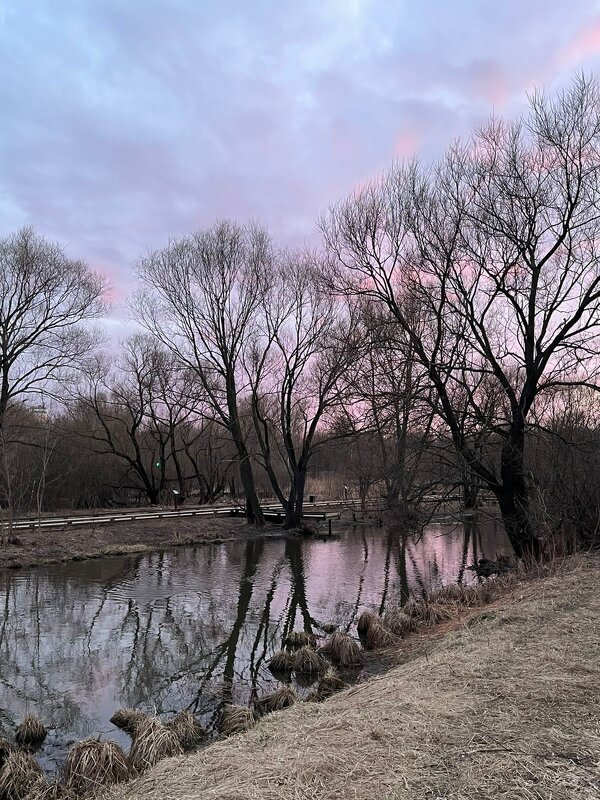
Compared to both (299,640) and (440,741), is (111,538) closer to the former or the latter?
(299,640)

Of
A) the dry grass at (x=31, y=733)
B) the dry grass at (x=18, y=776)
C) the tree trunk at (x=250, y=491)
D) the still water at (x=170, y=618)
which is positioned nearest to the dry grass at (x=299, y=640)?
the still water at (x=170, y=618)

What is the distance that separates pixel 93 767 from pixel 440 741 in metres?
3.66

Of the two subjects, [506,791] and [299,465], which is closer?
[506,791]

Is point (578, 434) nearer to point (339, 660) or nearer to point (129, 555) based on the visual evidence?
point (339, 660)

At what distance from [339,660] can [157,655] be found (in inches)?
132

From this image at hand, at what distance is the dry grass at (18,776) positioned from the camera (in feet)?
18.0

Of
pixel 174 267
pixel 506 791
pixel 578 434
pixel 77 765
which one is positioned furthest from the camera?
pixel 174 267

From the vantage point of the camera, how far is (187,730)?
6766 mm

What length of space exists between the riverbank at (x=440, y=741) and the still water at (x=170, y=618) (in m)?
2.91

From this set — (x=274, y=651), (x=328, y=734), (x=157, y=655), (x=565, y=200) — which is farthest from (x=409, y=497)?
(x=328, y=734)

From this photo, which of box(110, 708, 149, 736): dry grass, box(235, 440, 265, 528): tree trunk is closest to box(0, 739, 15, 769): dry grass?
box(110, 708, 149, 736): dry grass

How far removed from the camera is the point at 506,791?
10.7ft

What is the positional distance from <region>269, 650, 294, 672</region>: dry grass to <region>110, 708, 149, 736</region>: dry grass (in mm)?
2583

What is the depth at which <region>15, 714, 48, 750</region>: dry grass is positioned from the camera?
22.4 ft
